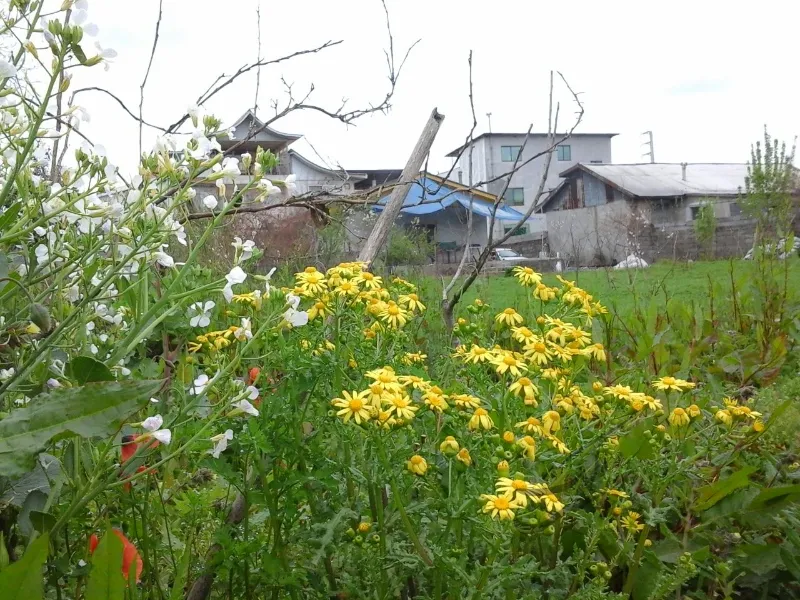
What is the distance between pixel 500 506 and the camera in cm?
107

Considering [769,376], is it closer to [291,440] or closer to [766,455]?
[766,455]

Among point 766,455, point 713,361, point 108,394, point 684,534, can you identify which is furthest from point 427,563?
point 713,361

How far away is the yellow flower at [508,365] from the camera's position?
1.39 meters

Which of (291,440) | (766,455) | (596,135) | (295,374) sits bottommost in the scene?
(766,455)

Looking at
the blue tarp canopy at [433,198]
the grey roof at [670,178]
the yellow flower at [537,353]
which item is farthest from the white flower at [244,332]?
the grey roof at [670,178]

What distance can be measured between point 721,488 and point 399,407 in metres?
0.95

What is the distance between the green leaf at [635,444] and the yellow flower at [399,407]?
0.59 metres

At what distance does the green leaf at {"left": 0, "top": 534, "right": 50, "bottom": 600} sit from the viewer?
2.40 ft

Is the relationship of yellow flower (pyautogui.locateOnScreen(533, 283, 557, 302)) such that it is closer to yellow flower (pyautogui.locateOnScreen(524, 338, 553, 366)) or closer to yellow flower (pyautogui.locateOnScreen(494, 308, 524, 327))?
yellow flower (pyautogui.locateOnScreen(494, 308, 524, 327))

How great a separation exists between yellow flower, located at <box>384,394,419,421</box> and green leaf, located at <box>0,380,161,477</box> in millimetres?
423

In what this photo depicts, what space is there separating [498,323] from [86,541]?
1.03 m

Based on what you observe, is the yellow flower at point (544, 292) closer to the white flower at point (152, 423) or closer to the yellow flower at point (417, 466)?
the yellow flower at point (417, 466)

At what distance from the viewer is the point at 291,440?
1314mm

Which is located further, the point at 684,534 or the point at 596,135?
the point at 596,135
